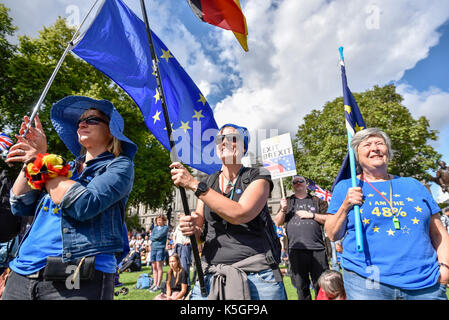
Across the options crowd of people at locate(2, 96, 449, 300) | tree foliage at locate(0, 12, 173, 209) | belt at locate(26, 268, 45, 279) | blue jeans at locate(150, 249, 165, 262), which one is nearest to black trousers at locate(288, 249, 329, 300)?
crowd of people at locate(2, 96, 449, 300)

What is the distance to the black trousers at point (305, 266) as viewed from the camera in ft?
14.9

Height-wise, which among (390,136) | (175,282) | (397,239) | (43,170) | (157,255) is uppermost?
(390,136)

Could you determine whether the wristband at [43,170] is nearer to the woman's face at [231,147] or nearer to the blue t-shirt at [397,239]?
the woman's face at [231,147]

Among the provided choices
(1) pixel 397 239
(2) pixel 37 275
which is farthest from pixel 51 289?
(1) pixel 397 239

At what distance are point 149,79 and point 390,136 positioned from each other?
921 inches

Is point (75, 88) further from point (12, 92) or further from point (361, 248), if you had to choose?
point (361, 248)

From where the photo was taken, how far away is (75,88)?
17.3 meters

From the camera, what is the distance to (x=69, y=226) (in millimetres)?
1764

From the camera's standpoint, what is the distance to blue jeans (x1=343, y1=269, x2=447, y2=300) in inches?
80.5

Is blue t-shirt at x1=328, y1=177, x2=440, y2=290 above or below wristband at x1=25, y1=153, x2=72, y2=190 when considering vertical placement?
below

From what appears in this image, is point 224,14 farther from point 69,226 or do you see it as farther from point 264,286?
point 264,286

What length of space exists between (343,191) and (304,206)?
253 centimetres

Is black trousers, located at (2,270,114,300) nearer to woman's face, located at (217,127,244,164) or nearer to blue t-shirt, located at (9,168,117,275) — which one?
blue t-shirt, located at (9,168,117,275)
